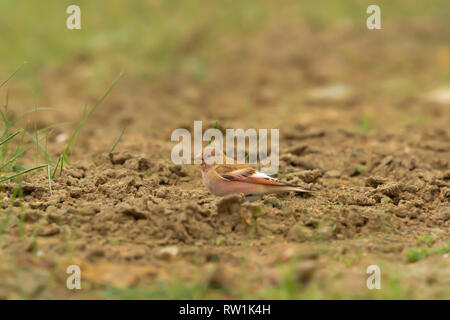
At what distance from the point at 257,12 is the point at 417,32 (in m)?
3.26

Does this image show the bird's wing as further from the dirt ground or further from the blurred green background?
the blurred green background

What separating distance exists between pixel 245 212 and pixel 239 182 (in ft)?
1.43

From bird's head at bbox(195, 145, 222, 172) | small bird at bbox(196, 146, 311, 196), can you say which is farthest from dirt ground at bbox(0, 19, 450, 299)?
bird's head at bbox(195, 145, 222, 172)

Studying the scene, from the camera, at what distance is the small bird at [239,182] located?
15.2 feet

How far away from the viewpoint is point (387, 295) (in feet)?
10.8

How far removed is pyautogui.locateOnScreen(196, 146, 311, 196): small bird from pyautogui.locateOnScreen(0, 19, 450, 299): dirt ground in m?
0.11

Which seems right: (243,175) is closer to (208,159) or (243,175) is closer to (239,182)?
(239,182)

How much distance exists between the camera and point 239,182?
15.3 ft

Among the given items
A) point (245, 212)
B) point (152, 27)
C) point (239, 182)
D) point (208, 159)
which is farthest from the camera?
point (152, 27)

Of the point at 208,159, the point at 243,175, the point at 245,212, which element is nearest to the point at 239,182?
the point at 243,175

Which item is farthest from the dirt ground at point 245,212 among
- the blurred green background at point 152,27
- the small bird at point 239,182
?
the blurred green background at point 152,27

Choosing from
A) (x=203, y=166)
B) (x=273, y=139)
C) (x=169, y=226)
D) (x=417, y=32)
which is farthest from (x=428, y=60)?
(x=169, y=226)

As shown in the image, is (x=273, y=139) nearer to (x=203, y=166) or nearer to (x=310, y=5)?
(x=203, y=166)

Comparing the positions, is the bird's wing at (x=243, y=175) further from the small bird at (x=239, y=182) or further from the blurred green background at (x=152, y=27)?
the blurred green background at (x=152, y=27)
